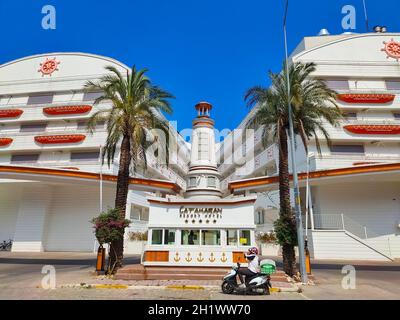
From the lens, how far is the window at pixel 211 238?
42.9ft

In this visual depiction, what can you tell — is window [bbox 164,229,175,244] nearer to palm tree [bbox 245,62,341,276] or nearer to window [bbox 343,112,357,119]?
palm tree [bbox 245,62,341,276]

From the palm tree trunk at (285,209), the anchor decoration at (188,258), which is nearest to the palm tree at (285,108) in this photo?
the palm tree trunk at (285,209)

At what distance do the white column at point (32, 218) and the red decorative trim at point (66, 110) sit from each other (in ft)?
33.3

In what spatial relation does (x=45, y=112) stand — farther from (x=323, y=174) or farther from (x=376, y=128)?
(x=376, y=128)

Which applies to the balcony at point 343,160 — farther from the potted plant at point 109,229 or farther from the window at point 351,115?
the potted plant at point 109,229

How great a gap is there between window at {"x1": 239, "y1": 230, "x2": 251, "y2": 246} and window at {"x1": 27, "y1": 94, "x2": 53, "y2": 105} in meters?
33.0

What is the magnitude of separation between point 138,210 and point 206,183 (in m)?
19.8

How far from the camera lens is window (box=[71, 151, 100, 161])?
31.6 meters

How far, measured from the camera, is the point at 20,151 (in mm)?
32969

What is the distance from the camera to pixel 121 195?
46.4 feet

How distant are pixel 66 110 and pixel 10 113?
773 cm

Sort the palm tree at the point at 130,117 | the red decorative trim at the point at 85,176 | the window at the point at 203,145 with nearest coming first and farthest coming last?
the palm tree at the point at 130,117 → the window at the point at 203,145 → the red decorative trim at the point at 85,176

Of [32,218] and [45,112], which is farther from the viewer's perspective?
[45,112]

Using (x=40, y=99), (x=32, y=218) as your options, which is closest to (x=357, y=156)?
(x=32, y=218)
